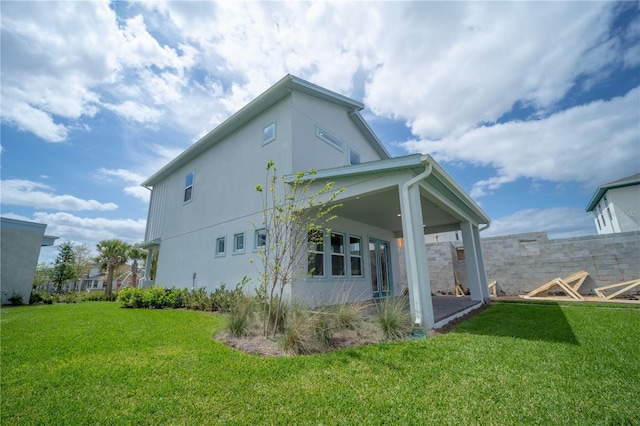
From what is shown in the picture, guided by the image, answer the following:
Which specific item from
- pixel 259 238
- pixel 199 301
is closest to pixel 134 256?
pixel 199 301

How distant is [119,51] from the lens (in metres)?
6.86

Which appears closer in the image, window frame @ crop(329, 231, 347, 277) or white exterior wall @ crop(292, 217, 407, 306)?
white exterior wall @ crop(292, 217, 407, 306)

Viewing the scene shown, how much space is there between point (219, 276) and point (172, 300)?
1942 mm

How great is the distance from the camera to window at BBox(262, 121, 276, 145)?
8.71 m

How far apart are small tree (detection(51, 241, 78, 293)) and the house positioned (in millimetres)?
12095

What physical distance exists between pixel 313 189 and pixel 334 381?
4842mm

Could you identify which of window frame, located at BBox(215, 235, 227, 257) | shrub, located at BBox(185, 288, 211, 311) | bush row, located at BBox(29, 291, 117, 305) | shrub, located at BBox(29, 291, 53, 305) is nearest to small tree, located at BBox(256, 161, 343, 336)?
shrub, located at BBox(185, 288, 211, 311)

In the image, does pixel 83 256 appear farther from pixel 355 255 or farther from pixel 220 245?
pixel 355 255

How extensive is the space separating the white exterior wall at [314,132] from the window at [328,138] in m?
0.12

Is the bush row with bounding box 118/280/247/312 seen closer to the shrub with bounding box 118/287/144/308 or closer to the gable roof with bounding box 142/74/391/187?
the shrub with bounding box 118/287/144/308

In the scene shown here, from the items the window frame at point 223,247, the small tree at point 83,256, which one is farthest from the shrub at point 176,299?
the small tree at point 83,256

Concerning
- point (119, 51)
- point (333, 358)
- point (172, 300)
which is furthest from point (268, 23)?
point (172, 300)

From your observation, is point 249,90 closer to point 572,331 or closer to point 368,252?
point 368,252

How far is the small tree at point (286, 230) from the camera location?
4.82 m
